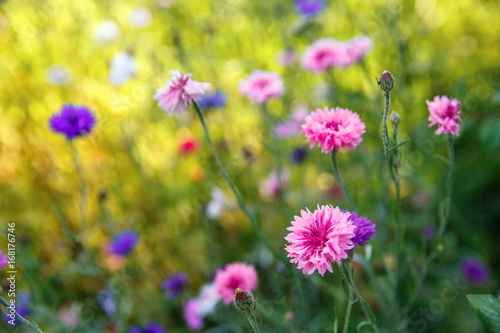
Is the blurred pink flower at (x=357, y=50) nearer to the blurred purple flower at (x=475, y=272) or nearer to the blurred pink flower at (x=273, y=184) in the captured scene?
the blurred pink flower at (x=273, y=184)

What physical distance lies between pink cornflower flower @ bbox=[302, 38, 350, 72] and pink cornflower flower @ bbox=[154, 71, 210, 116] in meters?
0.50

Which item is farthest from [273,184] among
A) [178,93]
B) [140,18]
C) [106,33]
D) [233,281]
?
[140,18]

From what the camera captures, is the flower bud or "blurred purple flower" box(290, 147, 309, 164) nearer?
the flower bud

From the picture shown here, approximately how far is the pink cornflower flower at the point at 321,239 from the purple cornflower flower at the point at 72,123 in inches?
25.0

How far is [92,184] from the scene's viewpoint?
5.92ft

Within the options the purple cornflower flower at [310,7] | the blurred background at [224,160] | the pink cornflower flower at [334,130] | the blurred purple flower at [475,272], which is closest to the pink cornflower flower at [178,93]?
the pink cornflower flower at [334,130]

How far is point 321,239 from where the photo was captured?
592 mm

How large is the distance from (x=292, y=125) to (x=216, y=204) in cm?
37

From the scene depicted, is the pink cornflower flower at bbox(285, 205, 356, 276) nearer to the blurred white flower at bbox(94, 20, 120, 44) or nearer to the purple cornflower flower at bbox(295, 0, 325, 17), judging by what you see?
the purple cornflower flower at bbox(295, 0, 325, 17)

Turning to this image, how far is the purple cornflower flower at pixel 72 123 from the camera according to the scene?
1.02 m

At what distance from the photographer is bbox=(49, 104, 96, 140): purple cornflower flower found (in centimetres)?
102

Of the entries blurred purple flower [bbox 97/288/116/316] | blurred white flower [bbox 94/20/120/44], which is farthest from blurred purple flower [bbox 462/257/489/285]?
blurred white flower [bbox 94/20/120/44]

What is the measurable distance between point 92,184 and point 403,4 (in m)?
1.38

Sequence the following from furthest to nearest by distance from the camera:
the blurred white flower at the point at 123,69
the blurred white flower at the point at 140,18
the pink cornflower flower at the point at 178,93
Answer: the blurred white flower at the point at 140,18
the blurred white flower at the point at 123,69
the pink cornflower flower at the point at 178,93
